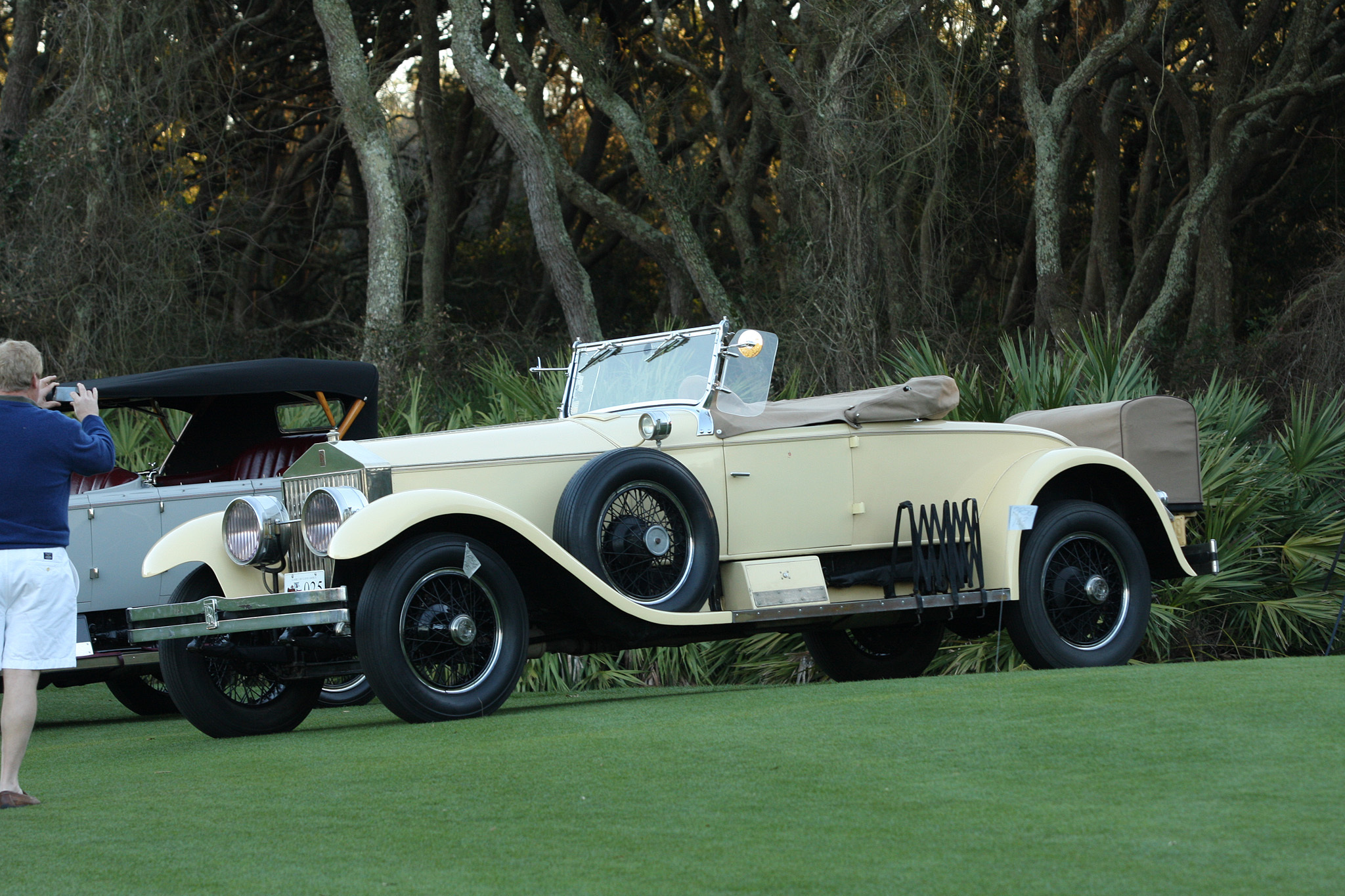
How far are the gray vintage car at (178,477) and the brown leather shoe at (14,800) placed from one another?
10.2ft

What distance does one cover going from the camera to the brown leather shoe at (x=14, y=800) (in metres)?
4.94

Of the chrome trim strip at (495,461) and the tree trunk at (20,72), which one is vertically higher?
the tree trunk at (20,72)

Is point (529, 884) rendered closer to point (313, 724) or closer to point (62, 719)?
point (313, 724)

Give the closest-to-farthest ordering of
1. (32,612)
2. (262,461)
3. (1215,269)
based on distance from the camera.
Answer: (32,612) < (262,461) < (1215,269)

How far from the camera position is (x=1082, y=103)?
18750 millimetres

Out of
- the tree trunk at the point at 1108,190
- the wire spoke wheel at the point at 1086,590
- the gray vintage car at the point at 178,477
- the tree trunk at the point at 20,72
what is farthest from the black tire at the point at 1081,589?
the tree trunk at the point at 20,72

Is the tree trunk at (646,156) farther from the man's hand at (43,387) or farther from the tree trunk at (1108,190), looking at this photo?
the man's hand at (43,387)

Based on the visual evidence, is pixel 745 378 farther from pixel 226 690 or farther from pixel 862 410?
pixel 226 690

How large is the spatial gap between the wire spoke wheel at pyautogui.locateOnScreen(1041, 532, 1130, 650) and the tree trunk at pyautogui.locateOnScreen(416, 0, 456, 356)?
39.9 feet

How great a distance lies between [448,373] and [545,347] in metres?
2.91

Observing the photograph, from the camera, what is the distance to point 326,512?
6.56 metres

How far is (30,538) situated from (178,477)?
4.10 metres

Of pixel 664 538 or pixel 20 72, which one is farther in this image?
pixel 20 72

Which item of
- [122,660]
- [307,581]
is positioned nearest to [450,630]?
[307,581]
